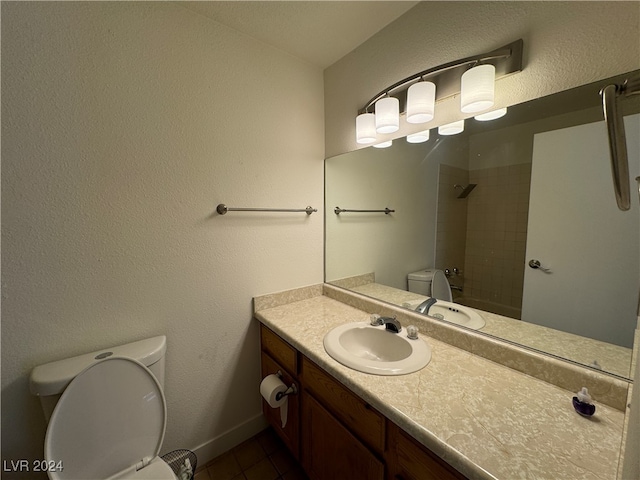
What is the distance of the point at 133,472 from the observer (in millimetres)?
945

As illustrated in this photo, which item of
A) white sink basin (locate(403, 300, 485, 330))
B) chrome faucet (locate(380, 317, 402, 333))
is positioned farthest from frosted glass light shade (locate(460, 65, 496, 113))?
chrome faucet (locate(380, 317, 402, 333))

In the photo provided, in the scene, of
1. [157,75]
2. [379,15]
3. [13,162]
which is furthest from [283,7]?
[13,162]

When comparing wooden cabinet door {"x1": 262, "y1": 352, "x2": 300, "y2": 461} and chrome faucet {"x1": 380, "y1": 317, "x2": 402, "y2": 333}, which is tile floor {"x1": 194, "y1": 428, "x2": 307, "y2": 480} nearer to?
wooden cabinet door {"x1": 262, "y1": 352, "x2": 300, "y2": 461}

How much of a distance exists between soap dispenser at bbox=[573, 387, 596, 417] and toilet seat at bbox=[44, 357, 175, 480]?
1374 mm

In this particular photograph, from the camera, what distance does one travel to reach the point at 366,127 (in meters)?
1.39

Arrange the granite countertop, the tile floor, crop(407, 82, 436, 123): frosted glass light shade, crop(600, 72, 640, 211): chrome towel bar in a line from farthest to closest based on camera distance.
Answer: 1. the tile floor
2. crop(407, 82, 436, 123): frosted glass light shade
3. the granite countertop
4. crop(600, 72, 640, 211): chrome towel bar

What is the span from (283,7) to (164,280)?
1.43 metres

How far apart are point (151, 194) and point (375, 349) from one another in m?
1.32

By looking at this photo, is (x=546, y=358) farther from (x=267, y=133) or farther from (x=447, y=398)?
(x=267, y=133)

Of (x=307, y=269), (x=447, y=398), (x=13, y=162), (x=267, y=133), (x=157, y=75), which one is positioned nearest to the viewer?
(x=447, y=398)

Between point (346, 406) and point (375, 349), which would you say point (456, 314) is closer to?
point (375, 349)

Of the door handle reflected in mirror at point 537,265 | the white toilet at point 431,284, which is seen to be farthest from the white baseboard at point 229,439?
the door handle reflected in mirror at point 537,265

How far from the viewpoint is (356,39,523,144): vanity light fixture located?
0.93m

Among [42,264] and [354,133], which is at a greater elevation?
[354,133]
